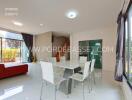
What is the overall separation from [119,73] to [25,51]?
778cm

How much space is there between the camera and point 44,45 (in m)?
8.05

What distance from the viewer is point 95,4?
3.44m

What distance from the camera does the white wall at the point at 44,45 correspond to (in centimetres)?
761

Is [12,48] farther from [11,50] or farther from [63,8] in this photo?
[63,8]

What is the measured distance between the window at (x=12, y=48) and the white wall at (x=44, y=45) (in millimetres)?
1118

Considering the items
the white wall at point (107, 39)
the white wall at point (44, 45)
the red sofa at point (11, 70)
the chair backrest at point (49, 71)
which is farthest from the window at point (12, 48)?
the chair backrest at point (49, 71)

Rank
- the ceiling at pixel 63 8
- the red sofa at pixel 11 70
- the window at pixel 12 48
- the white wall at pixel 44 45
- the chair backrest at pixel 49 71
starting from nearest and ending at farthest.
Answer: the chair backrest at pixel 49 71 < the ceiling at pixel 63 8 < the red sofa at pixel 11 70 < the window at pixel 12 48 < the white wall at pixel 44 45

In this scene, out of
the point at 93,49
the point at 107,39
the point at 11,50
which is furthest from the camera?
the point at 11,50

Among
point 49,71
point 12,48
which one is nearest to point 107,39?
point 49,71

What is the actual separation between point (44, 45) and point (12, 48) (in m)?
2.48

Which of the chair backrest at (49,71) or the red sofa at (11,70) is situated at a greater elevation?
the chair backrest at (49,71)

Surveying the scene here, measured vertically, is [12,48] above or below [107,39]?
below

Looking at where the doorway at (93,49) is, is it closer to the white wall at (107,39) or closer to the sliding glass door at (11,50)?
the white wall at (107,39)

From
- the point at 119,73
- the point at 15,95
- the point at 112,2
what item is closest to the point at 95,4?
the point at 112,2
